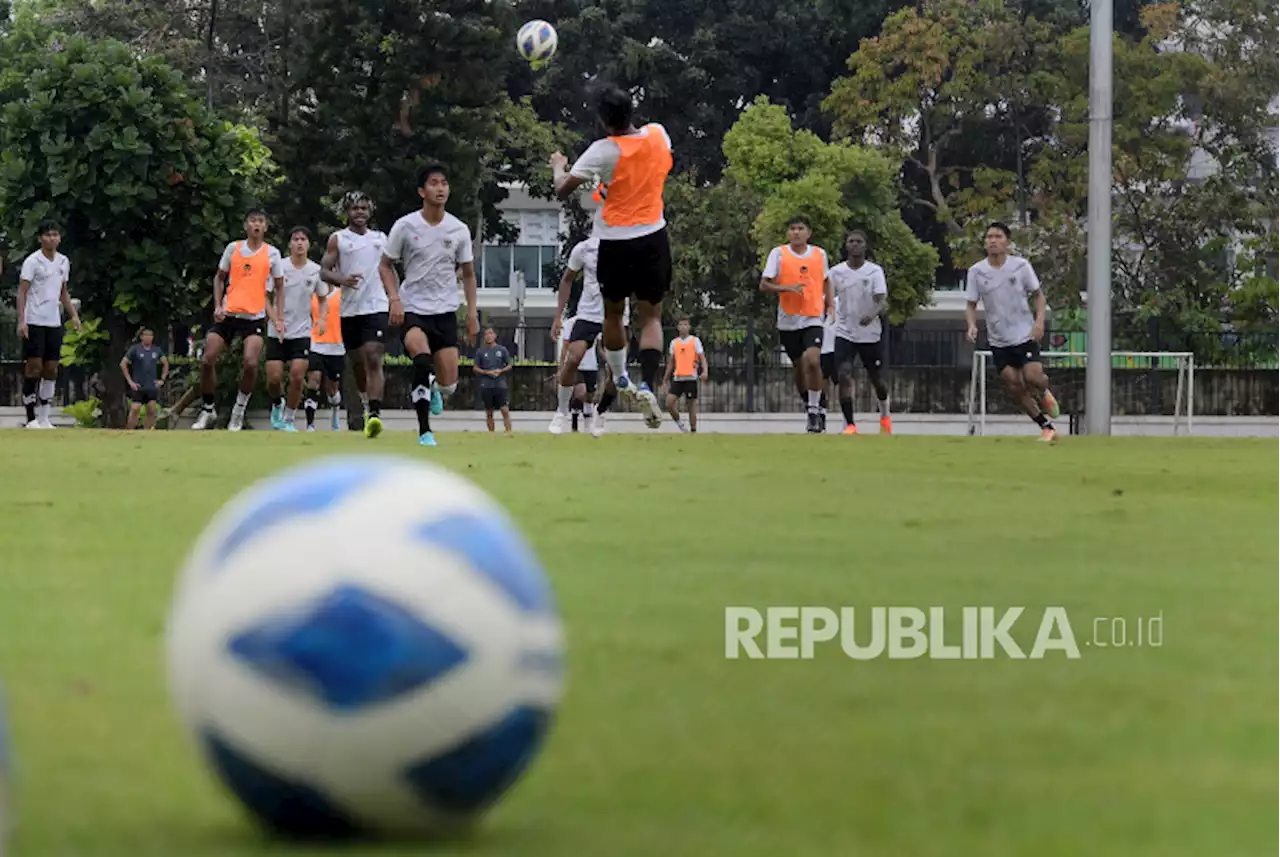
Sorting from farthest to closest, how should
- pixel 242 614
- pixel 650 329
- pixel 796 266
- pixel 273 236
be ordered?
pixel 273 236 → pixel 796 266 → pixel 650 329 → pixel 242 614

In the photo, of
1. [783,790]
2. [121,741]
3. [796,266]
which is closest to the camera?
[783,790]

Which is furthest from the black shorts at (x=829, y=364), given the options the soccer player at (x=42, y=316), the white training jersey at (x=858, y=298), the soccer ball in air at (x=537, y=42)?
the soccer player at (x=42, y=316)

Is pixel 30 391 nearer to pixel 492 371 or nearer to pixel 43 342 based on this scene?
pixel 43 342

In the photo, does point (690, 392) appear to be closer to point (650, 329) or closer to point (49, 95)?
point (49, 95)

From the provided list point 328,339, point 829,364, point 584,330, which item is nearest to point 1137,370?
point 829,364

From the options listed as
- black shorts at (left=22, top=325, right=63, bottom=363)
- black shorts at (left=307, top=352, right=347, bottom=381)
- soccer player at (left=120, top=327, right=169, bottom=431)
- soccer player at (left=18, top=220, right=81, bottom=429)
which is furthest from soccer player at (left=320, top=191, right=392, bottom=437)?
soccer player at (left=120, top=327, right=169, bottom=431)

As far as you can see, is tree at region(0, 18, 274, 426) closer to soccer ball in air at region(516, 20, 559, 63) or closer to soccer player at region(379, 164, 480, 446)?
soccer ball in air at region(516, 20, 559, 63)

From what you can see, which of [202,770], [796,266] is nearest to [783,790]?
[202,770]

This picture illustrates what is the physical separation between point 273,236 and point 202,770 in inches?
1491

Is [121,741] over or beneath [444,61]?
beneath

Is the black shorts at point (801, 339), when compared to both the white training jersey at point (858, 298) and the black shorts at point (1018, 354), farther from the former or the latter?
the black shorts at point (1018, 354)

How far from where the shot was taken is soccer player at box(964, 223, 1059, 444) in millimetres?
18922

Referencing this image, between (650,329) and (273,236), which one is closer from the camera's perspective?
(650,329)

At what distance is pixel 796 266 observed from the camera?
69.9ft
